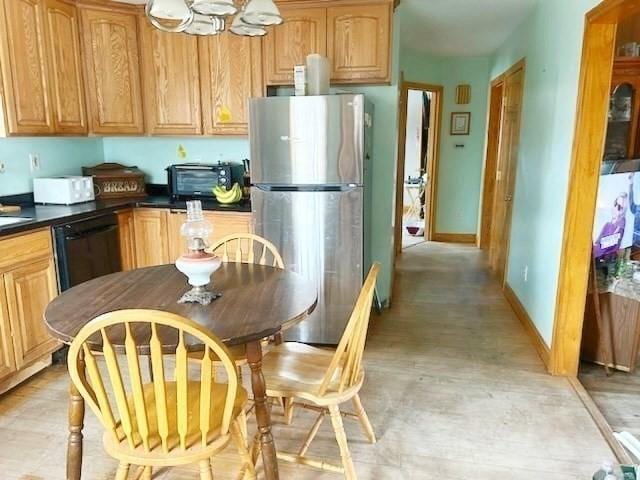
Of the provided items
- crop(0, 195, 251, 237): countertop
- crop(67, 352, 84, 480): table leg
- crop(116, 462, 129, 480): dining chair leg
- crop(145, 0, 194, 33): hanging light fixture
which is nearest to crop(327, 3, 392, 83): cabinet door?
crop(0, 195, 251, 237): countertop

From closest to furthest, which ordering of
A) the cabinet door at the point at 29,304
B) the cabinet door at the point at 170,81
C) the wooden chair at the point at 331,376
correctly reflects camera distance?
the wooden chair at the point at 331,376, the cabinet door at the point at 29,304, the cabinet door at the point at 170,81

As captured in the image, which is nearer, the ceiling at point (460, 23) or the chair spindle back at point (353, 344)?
the chair spindle back at point (353, 344)

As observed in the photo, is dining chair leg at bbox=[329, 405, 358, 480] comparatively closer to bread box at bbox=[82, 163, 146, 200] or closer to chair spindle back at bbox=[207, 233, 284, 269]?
chair spindle back at bbox=[207, 233, 284, 269]

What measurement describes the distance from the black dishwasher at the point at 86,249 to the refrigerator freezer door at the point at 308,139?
1131 millimetres

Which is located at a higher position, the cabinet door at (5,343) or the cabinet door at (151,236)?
the cabinet door at (151,236)

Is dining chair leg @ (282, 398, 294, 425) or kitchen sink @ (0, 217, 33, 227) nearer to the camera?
dining chair leg @ (282, 398, 294, 425)

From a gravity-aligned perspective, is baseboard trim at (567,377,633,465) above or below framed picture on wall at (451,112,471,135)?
below

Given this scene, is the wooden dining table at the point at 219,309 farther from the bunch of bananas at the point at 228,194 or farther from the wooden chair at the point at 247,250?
the bunch of bananas at the point at 228,194

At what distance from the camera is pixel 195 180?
371 centimetres

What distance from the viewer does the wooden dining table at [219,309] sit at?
1.55 meters

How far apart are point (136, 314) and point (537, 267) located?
278cm

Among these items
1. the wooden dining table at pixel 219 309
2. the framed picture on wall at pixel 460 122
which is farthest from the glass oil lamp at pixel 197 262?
the framed picture on wall at pixel 460 122

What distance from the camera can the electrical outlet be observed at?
3358 mm

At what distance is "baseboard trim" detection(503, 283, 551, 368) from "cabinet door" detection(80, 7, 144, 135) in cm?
323
